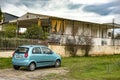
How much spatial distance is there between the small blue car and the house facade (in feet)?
31.1

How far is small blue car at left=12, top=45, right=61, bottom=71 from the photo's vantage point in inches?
757

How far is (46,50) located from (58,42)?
10983 millimetres

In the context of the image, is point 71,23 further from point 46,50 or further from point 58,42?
point 46,50

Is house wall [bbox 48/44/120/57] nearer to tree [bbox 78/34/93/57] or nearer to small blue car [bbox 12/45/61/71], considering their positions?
tree [bbox 78/34/93/57]

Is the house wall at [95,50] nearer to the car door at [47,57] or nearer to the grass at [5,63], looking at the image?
Result: the grass at [5,63]

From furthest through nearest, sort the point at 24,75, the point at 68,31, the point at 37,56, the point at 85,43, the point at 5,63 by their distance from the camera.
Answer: the point at 68,31, the point at 85,43, the point at 5,63, the point at 37,56, the point at 24,75

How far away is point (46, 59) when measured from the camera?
68.2 ft

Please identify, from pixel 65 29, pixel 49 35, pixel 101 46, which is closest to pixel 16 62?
pixel 49 35

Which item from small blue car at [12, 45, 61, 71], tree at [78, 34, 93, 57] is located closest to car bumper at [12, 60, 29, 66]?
small blue car at [12, 45, 61, 71]

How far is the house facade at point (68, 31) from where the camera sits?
32.7 m

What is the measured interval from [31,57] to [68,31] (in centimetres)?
1940

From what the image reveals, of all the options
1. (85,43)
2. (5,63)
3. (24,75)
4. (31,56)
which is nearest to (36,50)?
(31,56)

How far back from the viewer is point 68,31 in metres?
38.3

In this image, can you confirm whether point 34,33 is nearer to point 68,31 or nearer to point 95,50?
point 68,31
